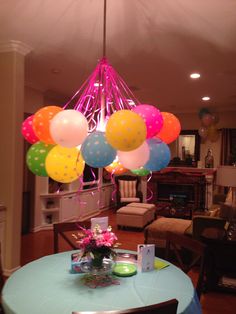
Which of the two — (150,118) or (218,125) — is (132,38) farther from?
(218,125)

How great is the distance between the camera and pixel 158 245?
14.0 feet

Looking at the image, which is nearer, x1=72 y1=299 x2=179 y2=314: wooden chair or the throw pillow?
x1=72 y1=299 x2=179 y2=314: wooden chair

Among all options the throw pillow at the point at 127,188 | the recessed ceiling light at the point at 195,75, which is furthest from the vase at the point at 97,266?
the throw pillow at the point at 127,188

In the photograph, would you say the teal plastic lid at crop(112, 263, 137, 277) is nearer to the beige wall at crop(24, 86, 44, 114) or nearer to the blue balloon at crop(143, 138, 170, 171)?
the blue balloon at crop(143, 138, 170, 171)

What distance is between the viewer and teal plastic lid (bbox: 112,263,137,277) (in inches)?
78.6

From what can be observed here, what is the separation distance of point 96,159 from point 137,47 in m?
2.12

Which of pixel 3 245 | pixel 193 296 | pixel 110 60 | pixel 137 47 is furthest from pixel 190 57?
pixel 3 245

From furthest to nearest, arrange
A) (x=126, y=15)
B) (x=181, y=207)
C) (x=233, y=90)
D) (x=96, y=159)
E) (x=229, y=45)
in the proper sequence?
1. (x=181, y=207)
2. (x=233, y=90)
3. (x=229, y=45)
4. (x=126, y=15)
5. (x=96, y=159)

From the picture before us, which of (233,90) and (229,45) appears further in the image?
(233,90)

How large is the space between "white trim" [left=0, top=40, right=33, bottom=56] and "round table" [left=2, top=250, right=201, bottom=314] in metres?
2.46

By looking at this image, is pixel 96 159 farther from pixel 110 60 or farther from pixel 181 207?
pixel 181 207

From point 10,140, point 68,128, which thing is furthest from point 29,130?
point 10,140

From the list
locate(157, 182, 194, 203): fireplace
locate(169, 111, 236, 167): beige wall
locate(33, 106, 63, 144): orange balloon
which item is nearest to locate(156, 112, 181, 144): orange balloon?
locate(33, 106, 63, 144): orange balloon

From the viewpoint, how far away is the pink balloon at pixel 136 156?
1868 millimetres
